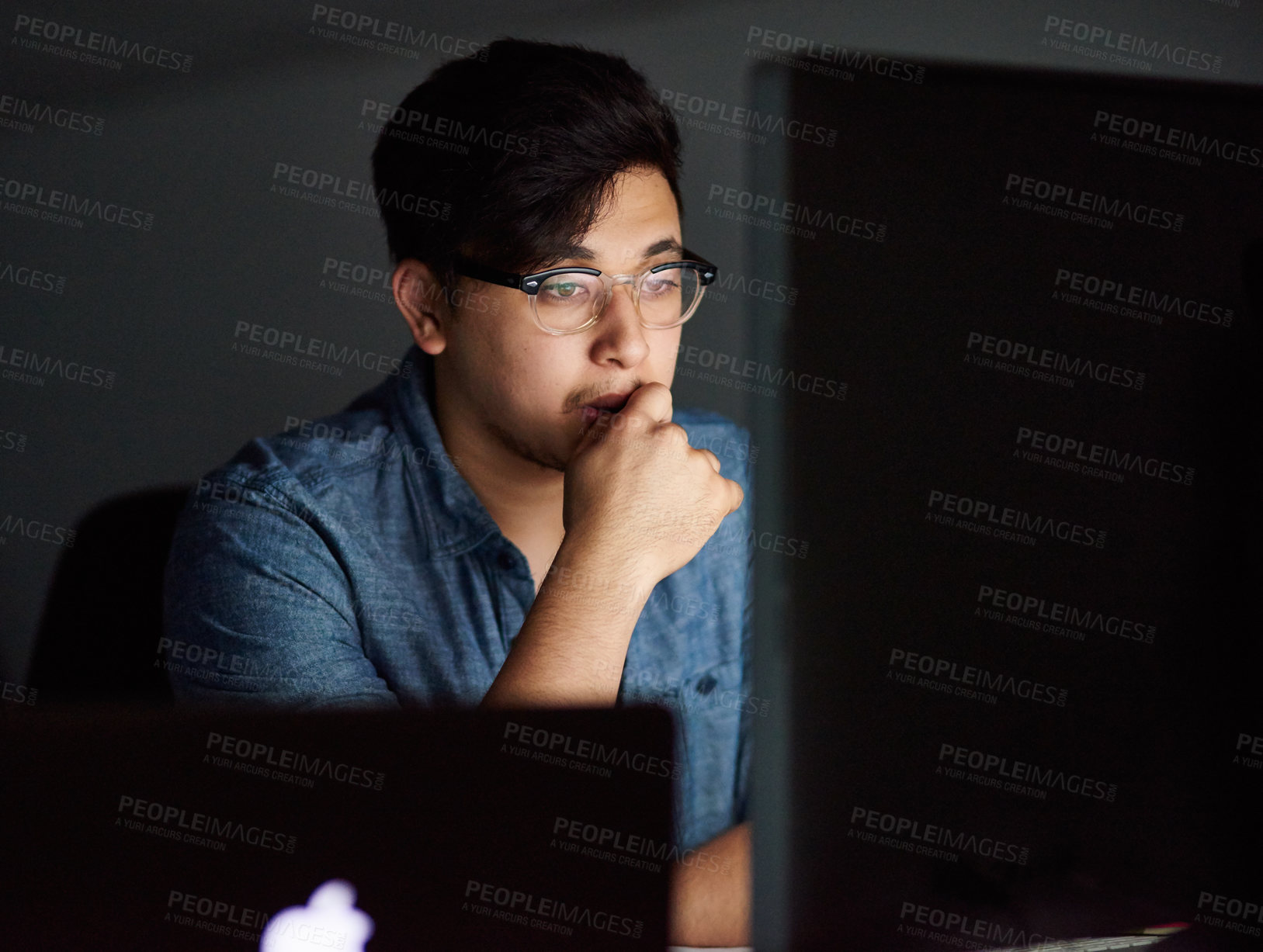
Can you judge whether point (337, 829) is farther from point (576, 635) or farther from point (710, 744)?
point (710, 744)

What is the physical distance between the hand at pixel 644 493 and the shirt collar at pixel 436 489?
288 millimetres

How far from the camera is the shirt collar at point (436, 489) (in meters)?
→ 1.57

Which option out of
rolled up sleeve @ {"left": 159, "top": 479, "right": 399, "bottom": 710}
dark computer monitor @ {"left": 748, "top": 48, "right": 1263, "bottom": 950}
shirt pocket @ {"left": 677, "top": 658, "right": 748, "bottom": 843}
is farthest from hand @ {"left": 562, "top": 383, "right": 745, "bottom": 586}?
dark computer monitor @ {"left": 748, "top": 48, "right": 1263, "bottom": 950}

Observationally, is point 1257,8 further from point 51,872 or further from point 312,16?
point 51,872

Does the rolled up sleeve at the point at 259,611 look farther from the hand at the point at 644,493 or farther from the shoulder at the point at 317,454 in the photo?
the hand at the point at 644,493

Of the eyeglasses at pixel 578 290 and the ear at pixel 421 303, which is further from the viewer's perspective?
the ear at pixel 421 303

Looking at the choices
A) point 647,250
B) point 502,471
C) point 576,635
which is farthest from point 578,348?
point 576,635

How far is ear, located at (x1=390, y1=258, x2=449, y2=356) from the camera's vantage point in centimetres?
153

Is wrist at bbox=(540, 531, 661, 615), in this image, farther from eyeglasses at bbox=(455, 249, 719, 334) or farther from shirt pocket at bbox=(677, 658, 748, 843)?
shirt pocket at bbox=(677, 658, 748, 843)

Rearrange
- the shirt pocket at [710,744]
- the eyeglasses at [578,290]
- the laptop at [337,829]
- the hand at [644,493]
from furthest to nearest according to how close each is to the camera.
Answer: the shirt pocket at [710,744], the eyeglasses at [578,290], the hand at [644,493], the laptop at [337,829]

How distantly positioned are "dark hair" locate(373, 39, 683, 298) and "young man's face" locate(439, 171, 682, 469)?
0.14 feet

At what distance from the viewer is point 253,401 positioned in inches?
106

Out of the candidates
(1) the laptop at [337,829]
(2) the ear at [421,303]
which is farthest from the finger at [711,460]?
(1) the laptop at [337,829]

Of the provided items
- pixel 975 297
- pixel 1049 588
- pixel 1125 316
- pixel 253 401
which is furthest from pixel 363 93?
pixel 1049 588
